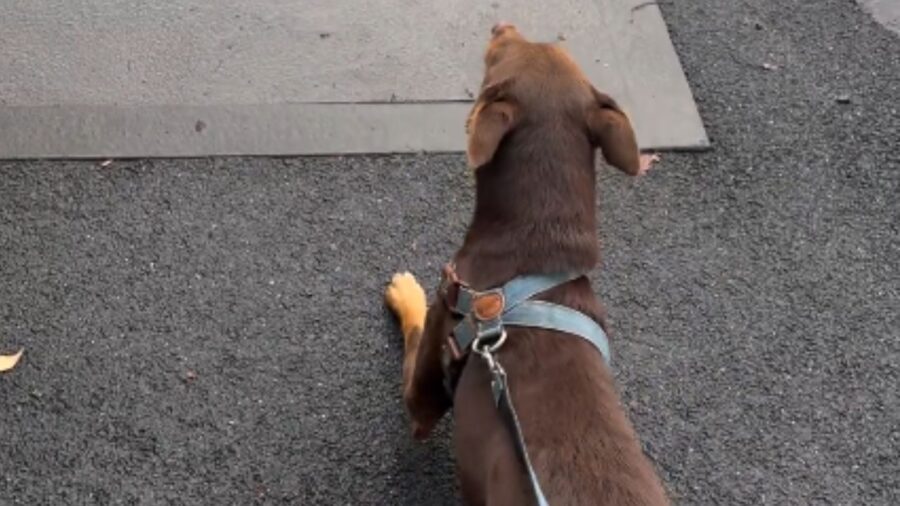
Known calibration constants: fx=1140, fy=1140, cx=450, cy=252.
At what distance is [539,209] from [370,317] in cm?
104

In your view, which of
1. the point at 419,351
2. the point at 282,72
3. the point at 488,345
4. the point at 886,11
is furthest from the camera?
the point at 886,11

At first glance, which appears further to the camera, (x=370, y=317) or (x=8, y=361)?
(x=370, y=317)

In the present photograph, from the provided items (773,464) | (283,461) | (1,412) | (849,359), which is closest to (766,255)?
(849,359)

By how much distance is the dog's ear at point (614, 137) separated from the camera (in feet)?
9.31

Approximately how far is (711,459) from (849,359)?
653 mm

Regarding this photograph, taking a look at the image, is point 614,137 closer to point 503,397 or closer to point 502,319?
point 502,319

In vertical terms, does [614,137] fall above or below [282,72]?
above

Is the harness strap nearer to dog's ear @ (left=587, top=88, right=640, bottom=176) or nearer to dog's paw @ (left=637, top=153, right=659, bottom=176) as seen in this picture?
dog's ear @ (left=587, top=88, right=640, bottom=176)

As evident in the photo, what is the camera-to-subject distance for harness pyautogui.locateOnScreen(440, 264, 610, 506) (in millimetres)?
2711

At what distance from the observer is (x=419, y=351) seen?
318cm

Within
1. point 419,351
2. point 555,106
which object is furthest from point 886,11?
point 419,351

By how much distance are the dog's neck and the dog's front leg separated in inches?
10.3

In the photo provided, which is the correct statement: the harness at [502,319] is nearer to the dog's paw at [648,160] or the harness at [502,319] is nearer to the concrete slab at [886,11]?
the dog's paw at [648,160]

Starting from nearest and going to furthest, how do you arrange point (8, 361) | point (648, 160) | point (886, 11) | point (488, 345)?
point (488, 345) < point (8, 361) < point (648, 160) < point (886, 11)
